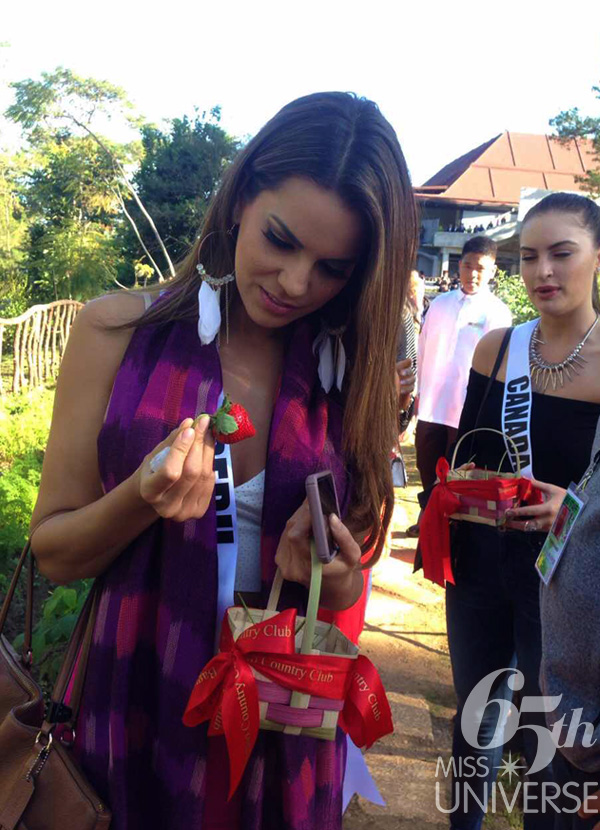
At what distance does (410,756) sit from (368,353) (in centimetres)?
225

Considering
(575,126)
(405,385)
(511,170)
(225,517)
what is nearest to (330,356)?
(225,517)

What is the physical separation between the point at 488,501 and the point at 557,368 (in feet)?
1.62

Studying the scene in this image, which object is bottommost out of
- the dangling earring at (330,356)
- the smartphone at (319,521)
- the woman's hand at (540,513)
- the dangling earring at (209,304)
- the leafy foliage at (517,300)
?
the woman's hand at (540,513)

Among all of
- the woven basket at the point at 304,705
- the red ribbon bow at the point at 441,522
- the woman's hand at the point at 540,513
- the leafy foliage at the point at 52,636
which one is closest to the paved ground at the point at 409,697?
the red ribbon bow at the point at 441,522

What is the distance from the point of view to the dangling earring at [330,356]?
4.94ft

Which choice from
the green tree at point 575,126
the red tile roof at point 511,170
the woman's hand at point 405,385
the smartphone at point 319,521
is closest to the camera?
the smartphone at point 319,521

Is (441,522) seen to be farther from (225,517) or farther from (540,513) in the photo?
(225,517)

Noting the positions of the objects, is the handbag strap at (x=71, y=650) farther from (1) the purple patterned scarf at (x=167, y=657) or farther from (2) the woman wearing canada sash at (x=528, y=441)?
(2) the woman wearing canada sash at (x=528, y=441)

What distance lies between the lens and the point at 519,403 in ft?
7.12

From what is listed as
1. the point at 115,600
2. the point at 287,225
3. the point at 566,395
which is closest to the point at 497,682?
the point at 566,395

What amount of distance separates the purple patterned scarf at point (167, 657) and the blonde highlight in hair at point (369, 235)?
18 cm

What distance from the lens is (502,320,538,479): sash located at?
212 centimetres

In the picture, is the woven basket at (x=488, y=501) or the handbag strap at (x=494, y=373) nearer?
the woven basket at (x=488, y=501)

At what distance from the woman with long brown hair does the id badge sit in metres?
0.34
